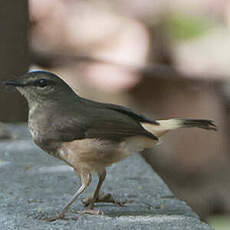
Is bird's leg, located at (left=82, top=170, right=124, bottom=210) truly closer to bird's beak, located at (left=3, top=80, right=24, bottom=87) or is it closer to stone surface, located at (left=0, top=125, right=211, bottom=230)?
stone surface, located at (left=0, top=125, right=211, bottom=230)

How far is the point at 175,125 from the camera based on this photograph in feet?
13.6

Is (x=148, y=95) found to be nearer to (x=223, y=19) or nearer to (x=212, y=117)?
(x=212, y=117)

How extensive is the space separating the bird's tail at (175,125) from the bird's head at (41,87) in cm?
55

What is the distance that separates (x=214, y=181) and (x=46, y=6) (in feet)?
13.5

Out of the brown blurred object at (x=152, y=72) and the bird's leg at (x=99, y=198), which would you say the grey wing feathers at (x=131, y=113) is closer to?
Answer: the bird's leg at (x=99, y=198)

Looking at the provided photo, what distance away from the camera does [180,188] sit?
9.17 metres

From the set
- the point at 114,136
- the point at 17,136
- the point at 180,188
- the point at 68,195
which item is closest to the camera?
the point at 114,136

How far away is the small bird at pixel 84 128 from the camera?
4.10 meters

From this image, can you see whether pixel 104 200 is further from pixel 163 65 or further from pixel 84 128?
pixel 163 65

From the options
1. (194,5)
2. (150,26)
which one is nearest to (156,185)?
(150,26)

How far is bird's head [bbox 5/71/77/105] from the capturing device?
166 inches

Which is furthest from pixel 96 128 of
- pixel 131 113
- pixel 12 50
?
pixel 12 50

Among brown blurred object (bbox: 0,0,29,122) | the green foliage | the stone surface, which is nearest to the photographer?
the stone surface

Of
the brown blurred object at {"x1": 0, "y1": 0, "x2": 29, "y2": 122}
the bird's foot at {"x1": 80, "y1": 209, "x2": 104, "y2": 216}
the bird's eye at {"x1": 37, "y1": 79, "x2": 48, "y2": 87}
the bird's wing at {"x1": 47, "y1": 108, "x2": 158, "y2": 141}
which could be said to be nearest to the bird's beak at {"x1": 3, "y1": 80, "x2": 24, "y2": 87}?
the bird's eye at {"x1": 37, "y1": 79, "x2": 48, "y2": 87}
